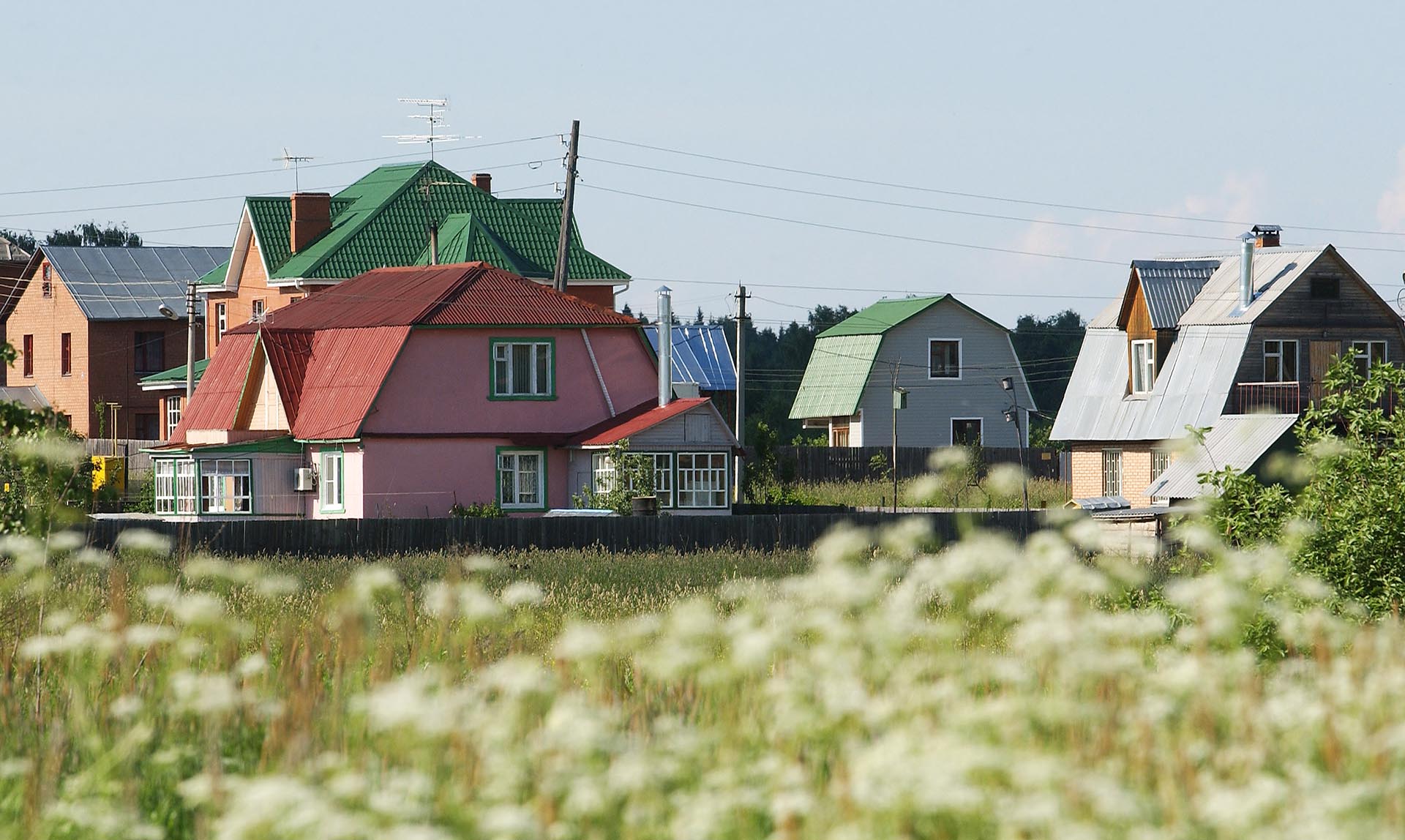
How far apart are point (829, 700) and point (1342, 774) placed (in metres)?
1.45

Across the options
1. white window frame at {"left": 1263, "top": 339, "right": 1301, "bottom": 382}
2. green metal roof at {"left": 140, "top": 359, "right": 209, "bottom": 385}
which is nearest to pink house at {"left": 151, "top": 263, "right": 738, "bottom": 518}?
white window frame at {"left": 1263, "top": 339, "right": 1301, "bottom": 382}

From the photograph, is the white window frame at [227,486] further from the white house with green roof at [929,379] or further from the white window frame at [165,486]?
the white house with green roof at [929,379]

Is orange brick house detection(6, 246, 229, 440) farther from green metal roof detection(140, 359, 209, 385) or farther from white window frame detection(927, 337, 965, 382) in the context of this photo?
white window frame detection(927, 337, 965, 382)

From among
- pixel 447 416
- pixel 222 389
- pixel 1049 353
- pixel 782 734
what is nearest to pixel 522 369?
pixel 447 416

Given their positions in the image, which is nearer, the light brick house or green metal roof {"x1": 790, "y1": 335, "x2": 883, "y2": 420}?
the light brick house

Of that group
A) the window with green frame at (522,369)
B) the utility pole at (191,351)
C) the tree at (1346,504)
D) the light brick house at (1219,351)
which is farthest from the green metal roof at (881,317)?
the tree at (1346,504)

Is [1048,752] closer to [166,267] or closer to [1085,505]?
[1085,505]

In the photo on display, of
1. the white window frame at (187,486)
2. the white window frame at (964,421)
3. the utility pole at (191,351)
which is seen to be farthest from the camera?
the white window frame at (964,421)

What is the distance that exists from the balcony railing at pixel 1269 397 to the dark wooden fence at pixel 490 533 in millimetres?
14591

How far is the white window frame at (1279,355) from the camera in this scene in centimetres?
4497

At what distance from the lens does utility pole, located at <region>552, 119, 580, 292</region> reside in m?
43.0

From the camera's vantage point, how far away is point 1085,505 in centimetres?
3962

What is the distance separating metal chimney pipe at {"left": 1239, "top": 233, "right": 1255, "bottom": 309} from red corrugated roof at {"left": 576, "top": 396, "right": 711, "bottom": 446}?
15.2m

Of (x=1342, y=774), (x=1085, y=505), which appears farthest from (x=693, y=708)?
(x=1085, y=505)
